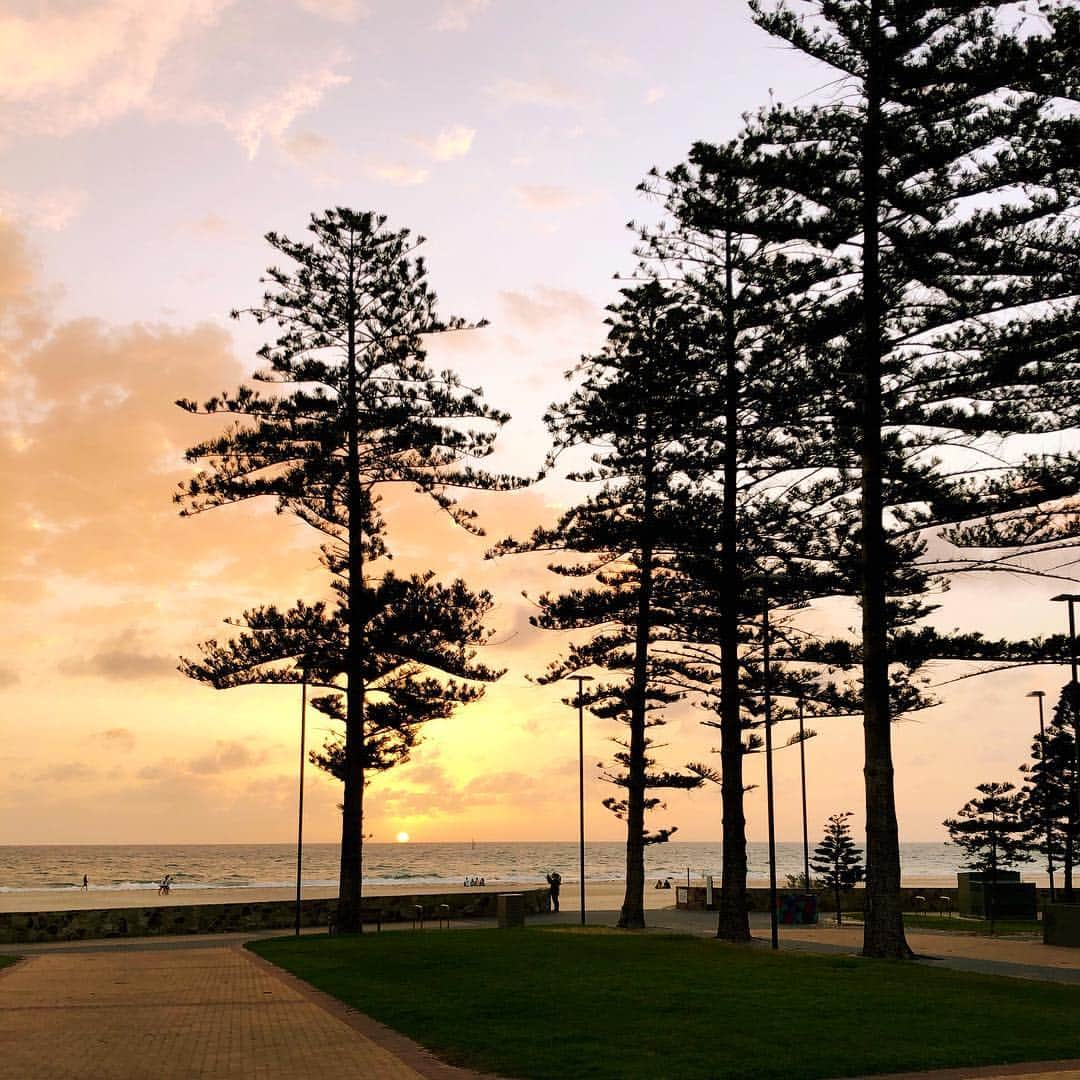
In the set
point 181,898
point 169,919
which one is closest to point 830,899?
point 169,919

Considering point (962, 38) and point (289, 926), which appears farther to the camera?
Answer: point (289, 926)

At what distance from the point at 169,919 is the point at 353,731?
13.4 meters

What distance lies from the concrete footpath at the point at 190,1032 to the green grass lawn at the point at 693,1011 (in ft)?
2.22

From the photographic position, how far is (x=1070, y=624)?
31.0m

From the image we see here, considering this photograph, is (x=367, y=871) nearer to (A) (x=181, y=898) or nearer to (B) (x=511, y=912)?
(A) (x=181, y=898)

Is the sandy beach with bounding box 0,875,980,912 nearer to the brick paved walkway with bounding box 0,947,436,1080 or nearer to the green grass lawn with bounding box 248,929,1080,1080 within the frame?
the green grass lawn with bounding box 248,929,1080,1080

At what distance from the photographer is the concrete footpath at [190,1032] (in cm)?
1183

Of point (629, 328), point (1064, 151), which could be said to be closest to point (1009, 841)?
point (629, 328)

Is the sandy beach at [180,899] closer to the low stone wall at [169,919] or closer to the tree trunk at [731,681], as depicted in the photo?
the low stone wall at [169,919]

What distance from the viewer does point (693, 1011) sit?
14.9 metres

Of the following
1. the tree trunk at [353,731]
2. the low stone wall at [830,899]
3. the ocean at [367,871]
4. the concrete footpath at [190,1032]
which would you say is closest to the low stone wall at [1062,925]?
the tree trunk at [353,731]

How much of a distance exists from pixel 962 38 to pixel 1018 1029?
676 inches

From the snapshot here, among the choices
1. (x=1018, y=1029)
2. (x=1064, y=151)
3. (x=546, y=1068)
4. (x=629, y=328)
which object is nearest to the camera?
(x=546, y=1068)

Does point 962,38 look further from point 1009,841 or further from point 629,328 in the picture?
point 1009,841
